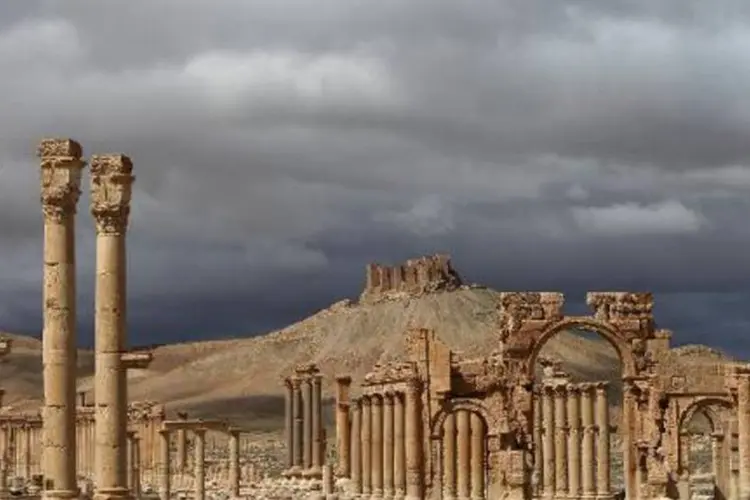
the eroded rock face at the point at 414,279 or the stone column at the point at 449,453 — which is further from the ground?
the eroded rock face at the point at 414,279

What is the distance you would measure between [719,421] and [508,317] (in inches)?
586

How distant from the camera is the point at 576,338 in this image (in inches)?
7116

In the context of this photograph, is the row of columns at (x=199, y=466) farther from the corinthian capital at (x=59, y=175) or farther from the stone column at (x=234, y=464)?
the corinthian capital at (x=59, y=175)

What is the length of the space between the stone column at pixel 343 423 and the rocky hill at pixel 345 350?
8853 centimetres

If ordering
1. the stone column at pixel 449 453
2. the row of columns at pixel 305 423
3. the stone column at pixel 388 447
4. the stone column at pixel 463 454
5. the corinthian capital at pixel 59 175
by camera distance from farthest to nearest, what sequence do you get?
the row of columns at pixel 305 423 → the stone column at pixel 388 447 → the stone column at pixel 449 453 → the stone column at pixel 463 454 → the corinthian capital at pixel 59 175

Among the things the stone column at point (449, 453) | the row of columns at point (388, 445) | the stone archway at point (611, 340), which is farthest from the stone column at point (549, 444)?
the stone archway at point (611, 340)

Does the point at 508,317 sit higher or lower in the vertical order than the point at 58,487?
higher

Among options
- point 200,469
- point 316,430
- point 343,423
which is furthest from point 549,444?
point 200,469

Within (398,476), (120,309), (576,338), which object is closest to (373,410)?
(398,476)

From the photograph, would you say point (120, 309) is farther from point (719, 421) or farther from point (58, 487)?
point (719, 421)

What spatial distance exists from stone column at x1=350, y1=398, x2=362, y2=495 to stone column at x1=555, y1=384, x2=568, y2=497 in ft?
22.5

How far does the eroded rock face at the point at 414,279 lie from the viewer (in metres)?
179

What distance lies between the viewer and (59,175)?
30.5m

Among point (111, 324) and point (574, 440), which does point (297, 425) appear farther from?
point (111, 324)
